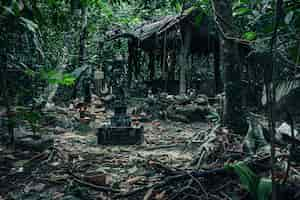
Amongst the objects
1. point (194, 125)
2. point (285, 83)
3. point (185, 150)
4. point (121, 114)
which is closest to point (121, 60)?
point (194, 125)

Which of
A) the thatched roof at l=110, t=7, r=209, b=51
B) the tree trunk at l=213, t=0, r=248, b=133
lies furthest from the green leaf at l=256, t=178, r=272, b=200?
the thatched roof at l=110, t=7, r=209, b=51

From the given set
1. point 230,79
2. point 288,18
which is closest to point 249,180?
point 288,18

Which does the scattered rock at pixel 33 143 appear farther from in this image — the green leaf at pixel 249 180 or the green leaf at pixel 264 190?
the green leaf at pixel 264 190

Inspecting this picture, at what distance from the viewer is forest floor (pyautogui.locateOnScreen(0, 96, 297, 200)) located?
3191mm

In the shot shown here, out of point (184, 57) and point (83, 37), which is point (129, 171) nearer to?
point (184, 57)

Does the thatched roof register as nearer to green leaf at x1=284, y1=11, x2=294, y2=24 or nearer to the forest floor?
the forest floor

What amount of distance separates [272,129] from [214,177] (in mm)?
1529

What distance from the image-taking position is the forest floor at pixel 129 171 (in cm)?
319

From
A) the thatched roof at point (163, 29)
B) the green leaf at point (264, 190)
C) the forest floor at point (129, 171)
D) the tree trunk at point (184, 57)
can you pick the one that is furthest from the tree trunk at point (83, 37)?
the green leaf at point (264, 190)

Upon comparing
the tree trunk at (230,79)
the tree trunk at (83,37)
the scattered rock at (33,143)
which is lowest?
the scattered rock at (33,143)

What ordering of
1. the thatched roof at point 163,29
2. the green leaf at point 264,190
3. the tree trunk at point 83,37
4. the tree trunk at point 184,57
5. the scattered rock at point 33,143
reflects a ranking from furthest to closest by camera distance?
the tree trunk at point 83,37
the tree trunk at point 184,57
the thatched roof at point 163,29
the scattered rock at point 33,143
the green leaf at point 264,190

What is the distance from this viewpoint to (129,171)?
14.2ft

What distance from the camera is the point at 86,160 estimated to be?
493cm

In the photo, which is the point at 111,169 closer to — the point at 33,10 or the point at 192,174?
the point at 192,174
